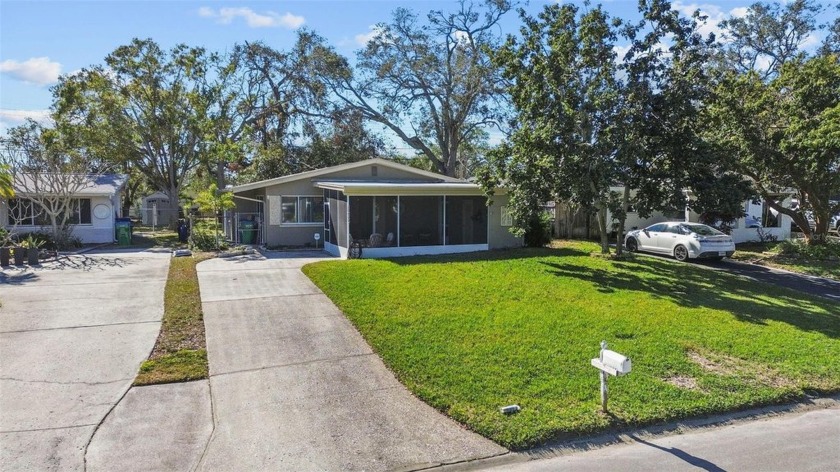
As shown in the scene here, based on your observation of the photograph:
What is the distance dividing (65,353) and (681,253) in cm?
1717

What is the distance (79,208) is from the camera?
22188mm

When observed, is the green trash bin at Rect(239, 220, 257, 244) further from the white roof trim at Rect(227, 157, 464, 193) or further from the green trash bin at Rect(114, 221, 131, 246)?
the green trash bin at Rect(114, 221, 131, 246)

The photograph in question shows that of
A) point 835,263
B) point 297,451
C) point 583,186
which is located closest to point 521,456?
point 297,451

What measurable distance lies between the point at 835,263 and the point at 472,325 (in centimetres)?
1494

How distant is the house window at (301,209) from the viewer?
19531mm

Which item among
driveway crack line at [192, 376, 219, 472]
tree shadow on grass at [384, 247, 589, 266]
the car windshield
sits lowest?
driveway crack line at [192, 376, 219, 472]

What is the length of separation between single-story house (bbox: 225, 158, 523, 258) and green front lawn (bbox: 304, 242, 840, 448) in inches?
124

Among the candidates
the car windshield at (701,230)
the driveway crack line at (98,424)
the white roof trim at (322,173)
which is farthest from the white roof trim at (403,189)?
the driveway crack line at (98,424)

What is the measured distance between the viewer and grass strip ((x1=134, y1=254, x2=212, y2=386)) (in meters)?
6.82

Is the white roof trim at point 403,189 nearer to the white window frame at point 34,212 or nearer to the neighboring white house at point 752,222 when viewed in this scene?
the neighboring white house at point 752,222

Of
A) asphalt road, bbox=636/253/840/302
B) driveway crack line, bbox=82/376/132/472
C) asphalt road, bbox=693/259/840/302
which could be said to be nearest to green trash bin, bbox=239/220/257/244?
driveway crack line, bbox=82/376/132/472

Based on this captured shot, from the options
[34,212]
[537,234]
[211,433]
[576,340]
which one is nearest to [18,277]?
[34,212]

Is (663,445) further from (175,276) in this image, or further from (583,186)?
(175,276)

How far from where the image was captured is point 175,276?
13523mm
